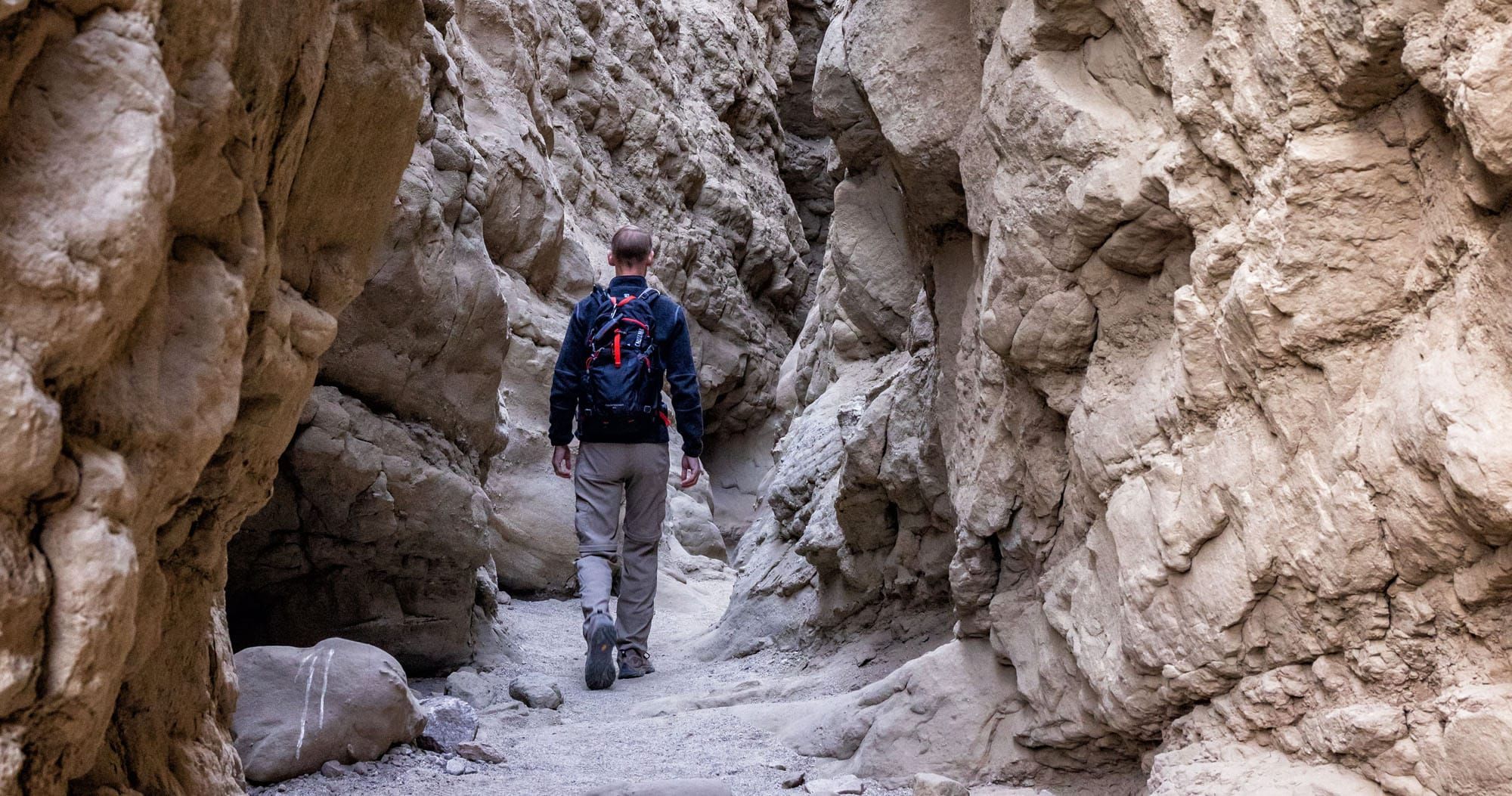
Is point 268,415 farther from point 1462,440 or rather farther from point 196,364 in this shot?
point 1462,440

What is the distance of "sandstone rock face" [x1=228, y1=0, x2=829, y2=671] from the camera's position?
220 inches

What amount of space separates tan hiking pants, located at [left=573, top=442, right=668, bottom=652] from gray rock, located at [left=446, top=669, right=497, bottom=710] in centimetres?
57

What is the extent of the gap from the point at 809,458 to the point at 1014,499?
10.9 feet

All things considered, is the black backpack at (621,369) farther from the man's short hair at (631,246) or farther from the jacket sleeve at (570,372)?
Answer: the man's short hair at (631,246)

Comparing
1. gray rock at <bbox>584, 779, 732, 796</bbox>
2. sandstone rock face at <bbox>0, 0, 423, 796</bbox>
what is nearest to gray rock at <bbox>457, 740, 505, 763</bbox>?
gray rock at <bbox>584, 779, 732, 796</bbox>

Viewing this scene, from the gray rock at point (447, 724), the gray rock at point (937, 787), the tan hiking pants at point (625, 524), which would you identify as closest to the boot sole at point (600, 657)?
the tan hiking pants at point (625, 524)

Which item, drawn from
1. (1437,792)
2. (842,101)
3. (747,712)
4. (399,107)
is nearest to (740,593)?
(747,712)

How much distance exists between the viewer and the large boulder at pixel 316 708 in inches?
143

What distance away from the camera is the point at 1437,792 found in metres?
2.23

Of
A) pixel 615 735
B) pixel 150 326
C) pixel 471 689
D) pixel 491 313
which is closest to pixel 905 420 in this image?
pixel 615 735

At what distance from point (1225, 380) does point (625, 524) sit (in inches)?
158

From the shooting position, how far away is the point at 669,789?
3.32 meters

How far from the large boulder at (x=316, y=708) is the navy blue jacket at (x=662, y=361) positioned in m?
2.15

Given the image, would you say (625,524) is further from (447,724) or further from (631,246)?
(447,724)
